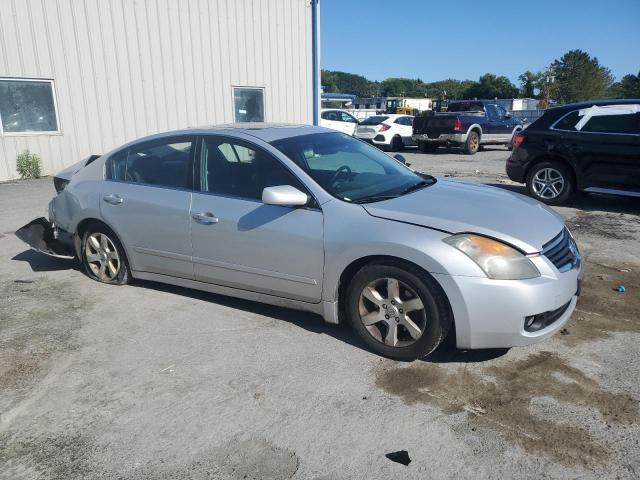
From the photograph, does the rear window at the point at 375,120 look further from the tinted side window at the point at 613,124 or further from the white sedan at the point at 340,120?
the tinted side window at the point at 613,124

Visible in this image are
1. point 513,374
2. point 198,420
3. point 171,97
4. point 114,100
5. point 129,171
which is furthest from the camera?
point 171,97

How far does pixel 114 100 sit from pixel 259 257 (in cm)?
1058

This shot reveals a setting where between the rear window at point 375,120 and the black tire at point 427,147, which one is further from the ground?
the rear window at point 375,120

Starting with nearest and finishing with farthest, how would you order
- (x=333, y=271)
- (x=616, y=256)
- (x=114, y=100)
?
(x=333, y=271), (x=616, y=256), (x=114, y=100)

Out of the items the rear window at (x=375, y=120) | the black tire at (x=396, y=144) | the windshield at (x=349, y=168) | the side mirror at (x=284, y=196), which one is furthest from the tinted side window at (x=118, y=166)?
the black tire at (x=396, y=144)

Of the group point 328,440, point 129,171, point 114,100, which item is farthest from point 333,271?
point 114,100

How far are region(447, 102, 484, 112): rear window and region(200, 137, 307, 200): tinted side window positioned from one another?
1757 centimetres

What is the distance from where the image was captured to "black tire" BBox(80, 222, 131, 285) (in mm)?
5020

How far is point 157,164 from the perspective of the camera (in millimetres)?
4777

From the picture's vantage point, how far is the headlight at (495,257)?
127 inches

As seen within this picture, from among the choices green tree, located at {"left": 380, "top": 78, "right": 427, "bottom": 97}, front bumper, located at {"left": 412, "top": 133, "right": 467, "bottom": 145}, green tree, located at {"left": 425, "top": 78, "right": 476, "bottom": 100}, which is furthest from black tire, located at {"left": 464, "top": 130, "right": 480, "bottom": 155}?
green tree, located at {"left": 380, "top": 78, "right": 427, "bottom": 97}

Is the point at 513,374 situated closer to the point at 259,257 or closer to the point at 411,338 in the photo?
the point at 411,338

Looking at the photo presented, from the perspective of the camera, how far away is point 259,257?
13.1 ft

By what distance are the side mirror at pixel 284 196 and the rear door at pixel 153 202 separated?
979 millimetres
